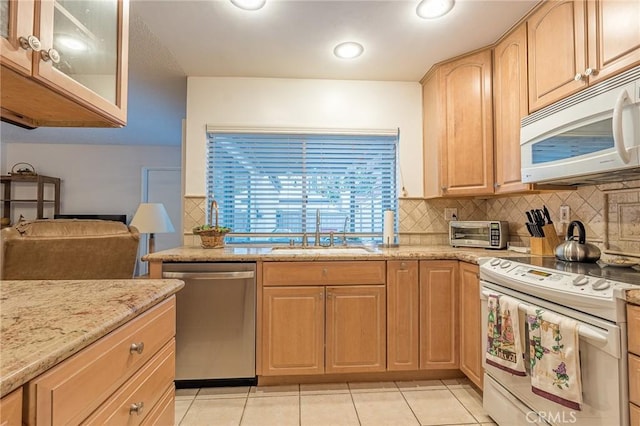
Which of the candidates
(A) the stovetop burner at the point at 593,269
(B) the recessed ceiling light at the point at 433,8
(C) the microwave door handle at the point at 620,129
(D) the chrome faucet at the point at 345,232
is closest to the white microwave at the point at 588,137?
(C) the microwave door handle at the point at 620,129

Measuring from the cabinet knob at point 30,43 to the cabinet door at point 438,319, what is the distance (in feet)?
Result: 6.81

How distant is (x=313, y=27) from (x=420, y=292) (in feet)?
6.17

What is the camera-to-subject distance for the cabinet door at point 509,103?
200 centimetres

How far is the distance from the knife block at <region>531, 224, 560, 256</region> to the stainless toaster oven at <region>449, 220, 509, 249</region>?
26cm

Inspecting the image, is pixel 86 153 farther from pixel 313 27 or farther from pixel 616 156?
pixel 616 156

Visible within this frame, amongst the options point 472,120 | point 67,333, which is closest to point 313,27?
point 472,120

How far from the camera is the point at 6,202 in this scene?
4.90 metres

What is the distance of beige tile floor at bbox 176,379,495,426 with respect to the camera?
1.75m

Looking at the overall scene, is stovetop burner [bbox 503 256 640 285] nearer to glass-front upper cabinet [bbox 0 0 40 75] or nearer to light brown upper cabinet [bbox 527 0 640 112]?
light brown upper cabinet [bbox 527 0 640 112]

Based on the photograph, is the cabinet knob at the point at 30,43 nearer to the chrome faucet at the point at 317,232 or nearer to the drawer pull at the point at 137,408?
the drawer pull at the point at 137,408

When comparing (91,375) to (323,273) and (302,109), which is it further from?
(302,109)

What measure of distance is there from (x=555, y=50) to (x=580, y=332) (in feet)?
4.87

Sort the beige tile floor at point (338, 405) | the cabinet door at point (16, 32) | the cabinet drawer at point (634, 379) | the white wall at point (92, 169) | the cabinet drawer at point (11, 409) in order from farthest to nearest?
the white wall at point (92, 169)
the beige tile floor at point (338, 405)
the cabinet drawer at point (634, 379)
the cabinet door at point (16, 32)
the cabinet drawer at point (11, 409)

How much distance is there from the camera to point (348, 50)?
2.30 m
